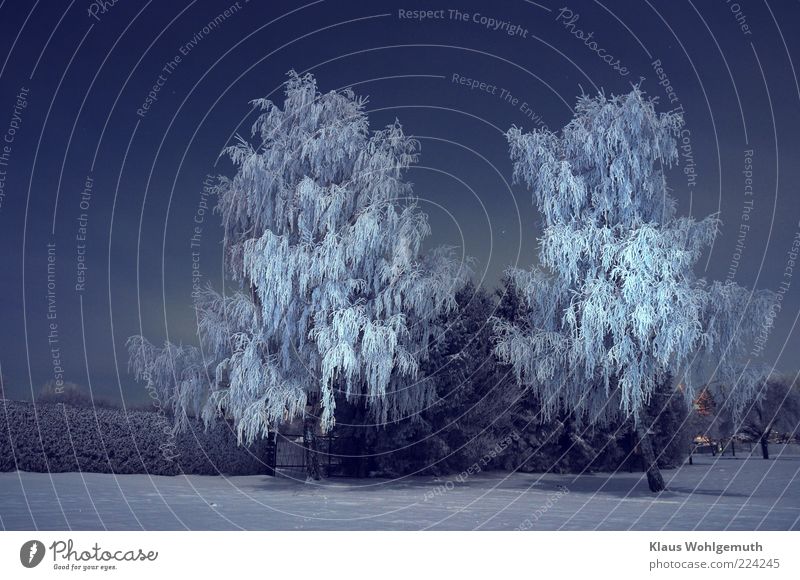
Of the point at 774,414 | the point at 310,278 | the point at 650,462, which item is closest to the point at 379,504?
the point at 310,278

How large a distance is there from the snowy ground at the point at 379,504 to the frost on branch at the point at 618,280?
99.1 inches

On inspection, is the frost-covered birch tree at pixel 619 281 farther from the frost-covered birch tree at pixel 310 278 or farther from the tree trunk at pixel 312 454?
the tree trunk at pixel 312 454

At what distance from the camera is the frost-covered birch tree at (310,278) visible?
16719 millimetres

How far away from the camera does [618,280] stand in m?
16.0

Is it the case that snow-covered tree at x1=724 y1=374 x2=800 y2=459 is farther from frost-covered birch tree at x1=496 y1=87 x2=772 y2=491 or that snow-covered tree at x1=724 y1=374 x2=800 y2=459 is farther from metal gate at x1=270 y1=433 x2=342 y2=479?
metal gate at x1=270 y1=433 x2=342 y2=479

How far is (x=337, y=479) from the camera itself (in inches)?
815

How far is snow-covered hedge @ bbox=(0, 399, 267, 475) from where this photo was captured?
15.8 meters

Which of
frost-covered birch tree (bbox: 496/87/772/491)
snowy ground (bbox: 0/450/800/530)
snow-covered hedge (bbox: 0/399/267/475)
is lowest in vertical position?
snowy ground (bbox: 0/450/800/530)

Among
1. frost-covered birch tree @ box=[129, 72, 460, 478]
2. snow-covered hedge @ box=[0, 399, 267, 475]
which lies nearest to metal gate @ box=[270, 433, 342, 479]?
snow-covered hedge @ box=[0, 399, 267, 475]

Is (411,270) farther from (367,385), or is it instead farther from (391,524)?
(391,524)

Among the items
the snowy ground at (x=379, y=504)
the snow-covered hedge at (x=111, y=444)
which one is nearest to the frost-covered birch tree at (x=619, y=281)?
the snowy ground at (x=379, y=504)

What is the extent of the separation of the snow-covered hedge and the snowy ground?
1.61ft
